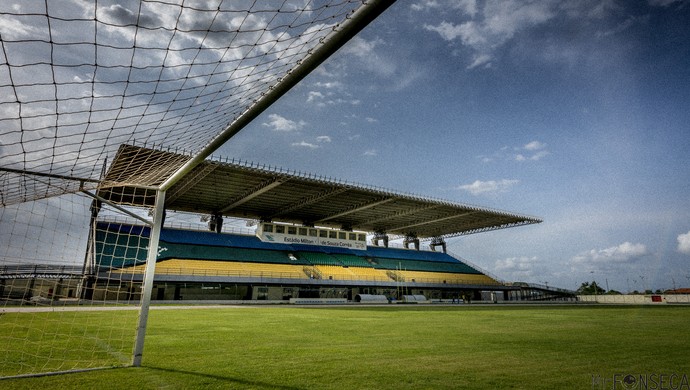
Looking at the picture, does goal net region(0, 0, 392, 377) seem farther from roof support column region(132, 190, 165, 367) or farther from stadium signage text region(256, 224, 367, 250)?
stadium signage text region(256, 224, 367, 250)

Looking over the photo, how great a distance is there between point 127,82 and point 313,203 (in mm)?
36129

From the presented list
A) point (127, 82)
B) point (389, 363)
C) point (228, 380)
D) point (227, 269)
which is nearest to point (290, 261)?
point (227, 269)

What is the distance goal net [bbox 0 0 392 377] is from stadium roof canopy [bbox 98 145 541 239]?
889 inches

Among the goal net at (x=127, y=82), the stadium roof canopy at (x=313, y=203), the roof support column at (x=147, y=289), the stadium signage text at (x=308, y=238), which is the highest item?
the stadium roof canopy at (x=313, y=203)

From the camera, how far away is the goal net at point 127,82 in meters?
3.86

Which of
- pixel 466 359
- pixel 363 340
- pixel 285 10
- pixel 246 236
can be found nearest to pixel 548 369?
pixel 466 359

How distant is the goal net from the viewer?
3855 mm

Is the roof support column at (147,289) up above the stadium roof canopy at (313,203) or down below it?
below

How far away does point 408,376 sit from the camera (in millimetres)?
4586

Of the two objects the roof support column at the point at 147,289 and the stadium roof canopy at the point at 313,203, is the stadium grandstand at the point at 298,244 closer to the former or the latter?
the stadium roof canopy at the point at 313,203

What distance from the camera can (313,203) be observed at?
135 feet

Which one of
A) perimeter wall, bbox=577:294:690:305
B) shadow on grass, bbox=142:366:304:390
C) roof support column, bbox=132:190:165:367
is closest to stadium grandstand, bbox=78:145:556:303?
perimeter wall, bbox=577:294:690:305

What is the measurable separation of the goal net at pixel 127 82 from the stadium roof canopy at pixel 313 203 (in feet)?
74.1

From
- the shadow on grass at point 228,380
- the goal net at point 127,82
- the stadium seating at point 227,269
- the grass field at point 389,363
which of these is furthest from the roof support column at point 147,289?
the stadium seating at point 227,269
